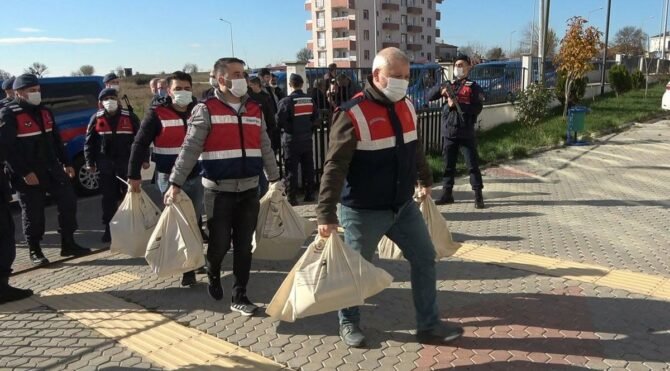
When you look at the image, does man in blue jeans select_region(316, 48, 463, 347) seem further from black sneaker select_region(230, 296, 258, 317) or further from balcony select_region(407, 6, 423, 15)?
balcony select_region(407, 6, 423, 15)

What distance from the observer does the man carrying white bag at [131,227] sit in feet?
16.6

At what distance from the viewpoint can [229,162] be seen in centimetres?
404

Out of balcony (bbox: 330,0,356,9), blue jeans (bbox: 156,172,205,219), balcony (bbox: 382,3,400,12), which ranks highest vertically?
balcony (bbox: 382,3,400,12)

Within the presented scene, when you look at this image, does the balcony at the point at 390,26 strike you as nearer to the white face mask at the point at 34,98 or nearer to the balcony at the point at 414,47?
the balcony at the point at 414,47

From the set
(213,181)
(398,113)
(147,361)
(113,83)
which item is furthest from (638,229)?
(113,83)

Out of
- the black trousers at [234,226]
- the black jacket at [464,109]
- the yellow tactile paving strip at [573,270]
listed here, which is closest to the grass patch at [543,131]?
the black jacket at [464,109]

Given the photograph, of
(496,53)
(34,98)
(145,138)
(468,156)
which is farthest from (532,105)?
(496,53)

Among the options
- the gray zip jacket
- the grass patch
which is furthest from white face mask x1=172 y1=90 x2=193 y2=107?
the grass patch

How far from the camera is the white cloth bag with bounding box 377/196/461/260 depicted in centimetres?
412

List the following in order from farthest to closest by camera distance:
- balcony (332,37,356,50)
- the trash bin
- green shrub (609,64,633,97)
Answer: balcony (332,37,356,50) < green shrub (609,64,633,97) < the trash bin

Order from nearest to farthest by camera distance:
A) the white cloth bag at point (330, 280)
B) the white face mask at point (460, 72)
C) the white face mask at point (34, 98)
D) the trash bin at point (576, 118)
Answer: the white cloth bag at point (330, 280) → the white face mask at point (34, 98) → the white face mask at point (460, 72) → the trash bin at point (576, 118)

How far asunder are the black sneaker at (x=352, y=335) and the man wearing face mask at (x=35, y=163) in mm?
3692

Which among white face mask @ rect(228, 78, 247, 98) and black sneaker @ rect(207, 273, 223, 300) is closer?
white face mask @ rect(228, 78, 247, 98)

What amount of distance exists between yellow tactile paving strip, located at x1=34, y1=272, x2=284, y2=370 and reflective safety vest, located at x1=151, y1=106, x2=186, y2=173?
1206 mm
